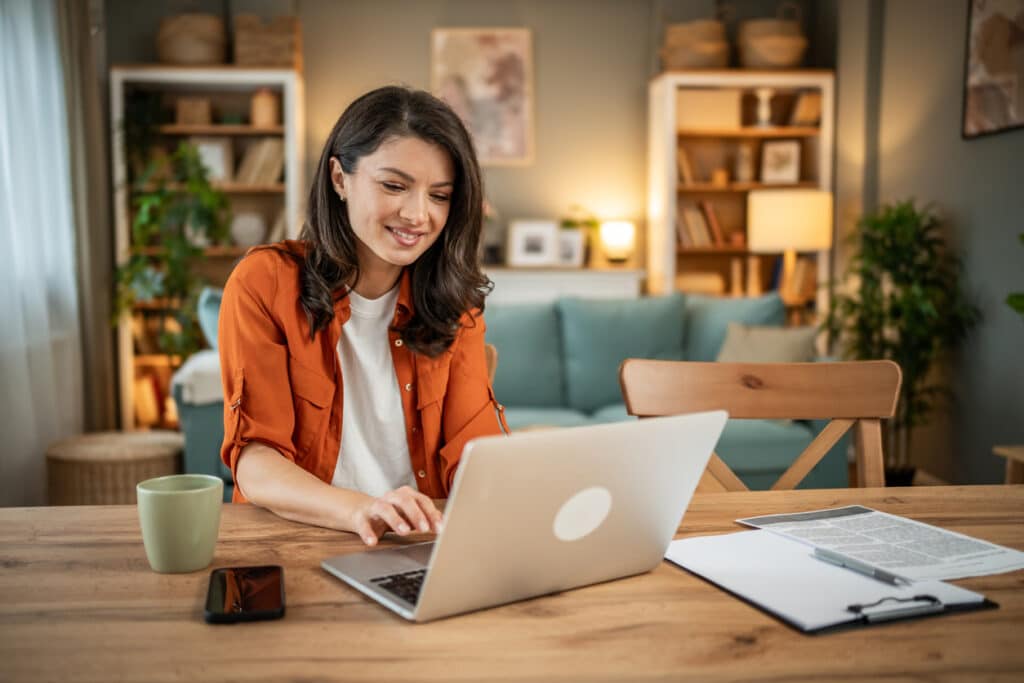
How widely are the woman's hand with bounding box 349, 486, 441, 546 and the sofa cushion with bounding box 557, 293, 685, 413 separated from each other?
312 centimetres

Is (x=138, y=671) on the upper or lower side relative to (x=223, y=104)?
lower

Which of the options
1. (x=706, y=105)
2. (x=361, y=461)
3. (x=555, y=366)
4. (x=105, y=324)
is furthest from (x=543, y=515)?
(x=706, y=105)

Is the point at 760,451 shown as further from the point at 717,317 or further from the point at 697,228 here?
the point at 697,228

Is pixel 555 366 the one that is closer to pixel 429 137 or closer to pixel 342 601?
pixel 429 137

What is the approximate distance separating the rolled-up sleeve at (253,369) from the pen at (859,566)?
0.71 metres

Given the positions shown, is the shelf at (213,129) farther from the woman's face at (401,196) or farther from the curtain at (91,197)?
the woman's face at (401,196)

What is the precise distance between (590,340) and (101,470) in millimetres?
1997

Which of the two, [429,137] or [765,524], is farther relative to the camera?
[429,137]

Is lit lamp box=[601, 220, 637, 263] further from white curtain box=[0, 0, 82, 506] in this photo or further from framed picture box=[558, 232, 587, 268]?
white curtain box=[0, 0, 82, 506]

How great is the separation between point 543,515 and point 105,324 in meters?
4.57

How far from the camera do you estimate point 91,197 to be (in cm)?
462

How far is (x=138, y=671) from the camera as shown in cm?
72

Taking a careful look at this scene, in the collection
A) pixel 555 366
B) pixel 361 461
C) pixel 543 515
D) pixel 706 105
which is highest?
pixel 706 105

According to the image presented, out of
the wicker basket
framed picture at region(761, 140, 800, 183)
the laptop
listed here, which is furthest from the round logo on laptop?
framed picture at region(761, 140, 800, 183)
